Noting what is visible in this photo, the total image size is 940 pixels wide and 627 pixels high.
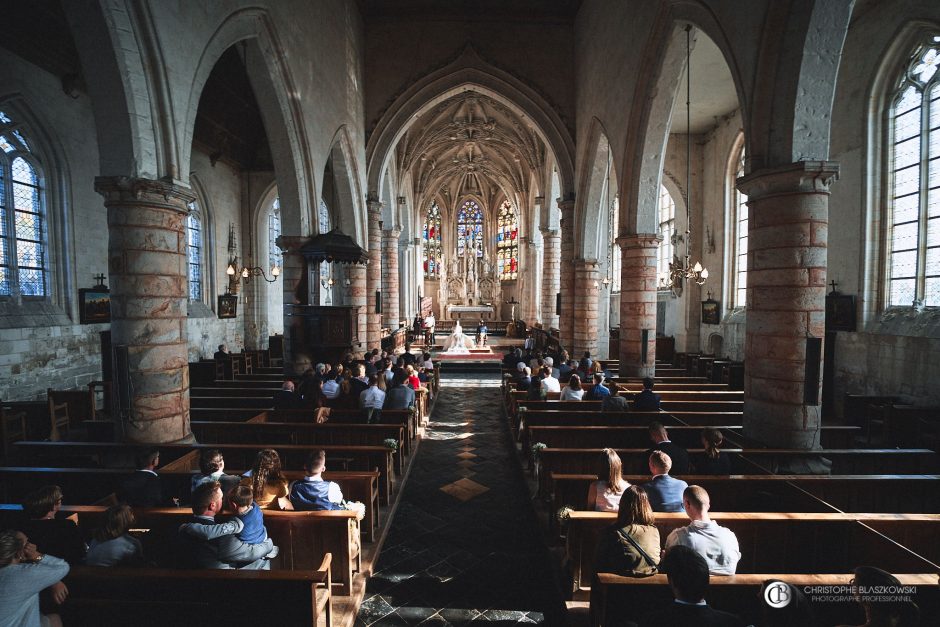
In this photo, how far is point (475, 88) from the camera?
17703 mm

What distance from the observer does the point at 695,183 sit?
1908cm

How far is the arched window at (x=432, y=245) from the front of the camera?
40656 millimetres

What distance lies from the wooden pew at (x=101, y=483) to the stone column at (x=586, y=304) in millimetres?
11804

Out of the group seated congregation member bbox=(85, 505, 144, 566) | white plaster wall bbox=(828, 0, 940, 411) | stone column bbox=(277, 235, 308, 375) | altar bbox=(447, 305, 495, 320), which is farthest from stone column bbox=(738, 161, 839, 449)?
altar bbox=(447, 305, 495, 320)

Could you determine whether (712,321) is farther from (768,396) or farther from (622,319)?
(768,396)

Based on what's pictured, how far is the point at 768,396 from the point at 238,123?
19.1 m

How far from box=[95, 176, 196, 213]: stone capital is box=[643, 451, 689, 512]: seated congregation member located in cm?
643

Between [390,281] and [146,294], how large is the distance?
1669cm

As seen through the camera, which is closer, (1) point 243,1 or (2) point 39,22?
(1) point 243,1

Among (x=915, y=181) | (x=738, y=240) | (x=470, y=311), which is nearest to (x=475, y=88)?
(x=738, y=240)

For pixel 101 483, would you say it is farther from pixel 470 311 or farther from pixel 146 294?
pixel 470 311

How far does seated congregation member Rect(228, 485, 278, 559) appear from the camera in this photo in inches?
133

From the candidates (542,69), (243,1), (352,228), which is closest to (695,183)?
(542,69)

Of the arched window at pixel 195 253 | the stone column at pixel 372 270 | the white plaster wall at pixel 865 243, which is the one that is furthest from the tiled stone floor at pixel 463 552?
the arched window at pixel 195 253
